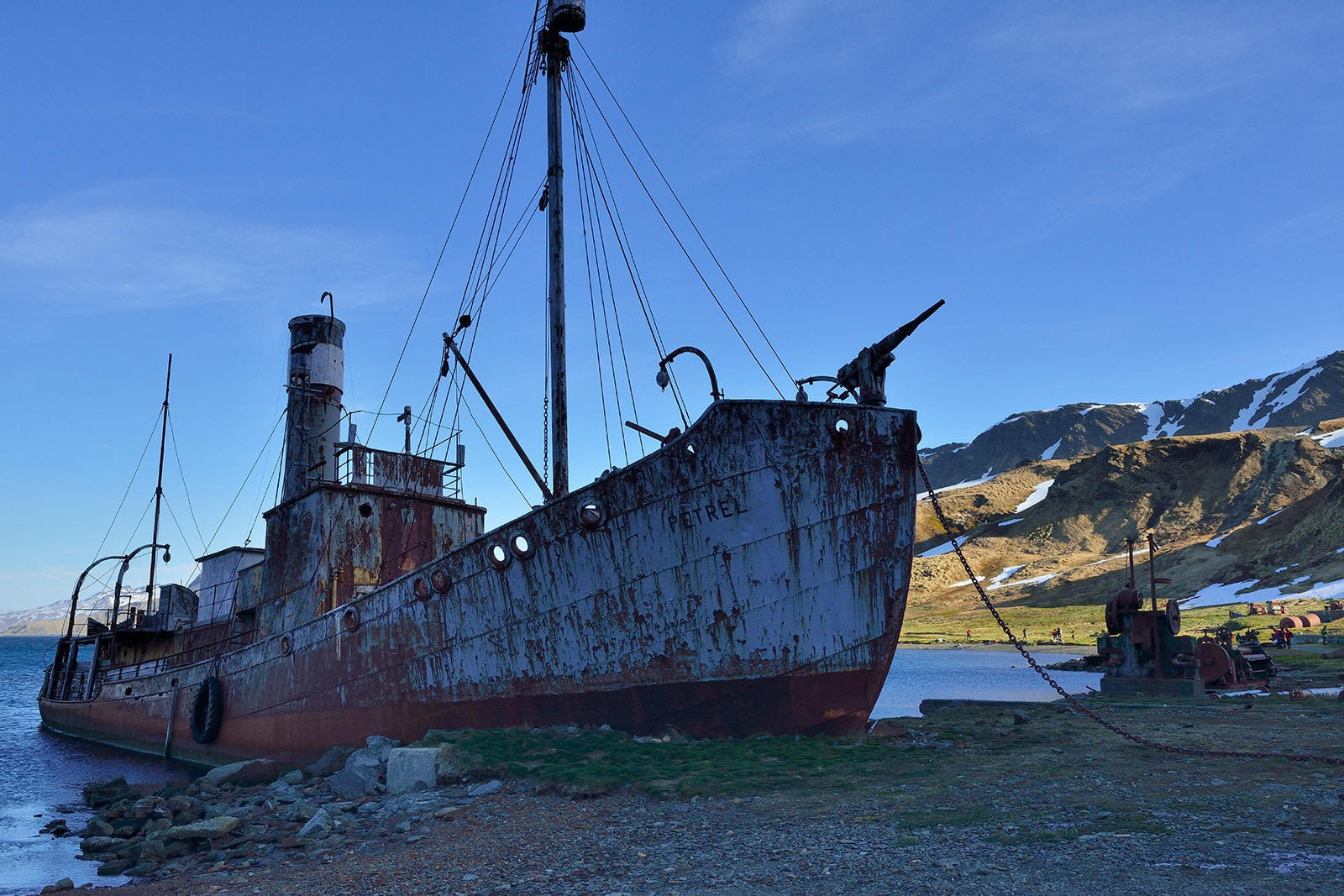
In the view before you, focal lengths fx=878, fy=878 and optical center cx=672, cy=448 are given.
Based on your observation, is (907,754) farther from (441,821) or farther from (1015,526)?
(1015,526)

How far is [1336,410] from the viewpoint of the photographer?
193 metres

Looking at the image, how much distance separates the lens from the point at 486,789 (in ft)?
38.0

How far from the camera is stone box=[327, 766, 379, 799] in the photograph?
1298 cm

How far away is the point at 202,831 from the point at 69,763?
17.2 meters

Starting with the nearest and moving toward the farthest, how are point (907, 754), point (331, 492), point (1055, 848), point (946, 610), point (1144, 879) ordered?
point (1144, 879), point (1055, 848), point (907, 754), point (331, 492), point (946, 610)

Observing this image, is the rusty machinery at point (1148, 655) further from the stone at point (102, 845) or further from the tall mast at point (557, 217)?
the stone at point (102, 845)

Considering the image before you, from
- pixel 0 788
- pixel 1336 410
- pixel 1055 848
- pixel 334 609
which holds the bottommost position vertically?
pixel 0 788

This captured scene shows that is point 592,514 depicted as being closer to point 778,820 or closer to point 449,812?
point 449,812

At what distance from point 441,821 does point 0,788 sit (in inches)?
658

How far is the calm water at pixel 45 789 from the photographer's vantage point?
1187cm

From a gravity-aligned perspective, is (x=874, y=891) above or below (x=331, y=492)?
below

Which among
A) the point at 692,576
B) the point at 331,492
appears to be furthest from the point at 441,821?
the point at 331,492

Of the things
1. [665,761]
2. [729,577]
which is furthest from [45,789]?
[729,577]

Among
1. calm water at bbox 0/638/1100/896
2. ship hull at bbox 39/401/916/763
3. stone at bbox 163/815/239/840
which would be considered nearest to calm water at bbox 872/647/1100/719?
calm water at bbox 0/638/1100/896
